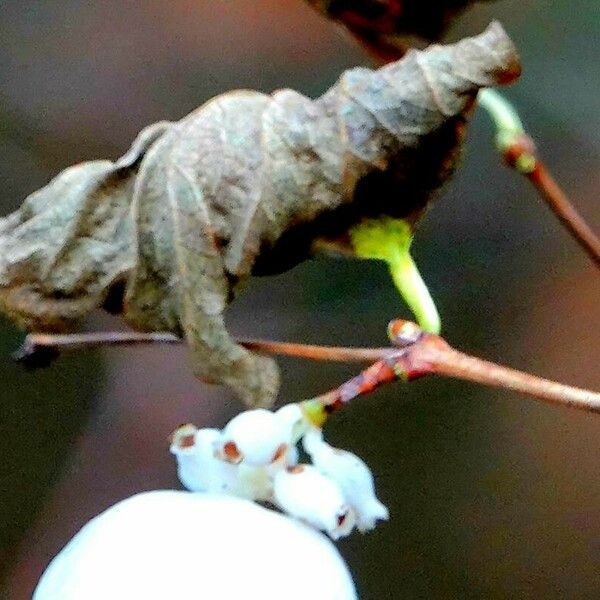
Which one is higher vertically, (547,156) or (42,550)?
(547,156)

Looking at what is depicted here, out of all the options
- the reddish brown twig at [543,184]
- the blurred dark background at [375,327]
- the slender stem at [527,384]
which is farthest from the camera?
the blurred dark background at [375,327]

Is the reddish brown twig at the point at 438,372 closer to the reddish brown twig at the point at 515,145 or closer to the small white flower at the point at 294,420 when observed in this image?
the small white flower at the point at 294,420

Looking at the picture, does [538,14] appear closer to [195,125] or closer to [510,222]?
[510,222]

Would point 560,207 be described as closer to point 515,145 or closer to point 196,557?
point 515,145

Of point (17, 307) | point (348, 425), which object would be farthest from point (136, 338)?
point (348, 425)

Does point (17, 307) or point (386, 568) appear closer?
point (17, 307)

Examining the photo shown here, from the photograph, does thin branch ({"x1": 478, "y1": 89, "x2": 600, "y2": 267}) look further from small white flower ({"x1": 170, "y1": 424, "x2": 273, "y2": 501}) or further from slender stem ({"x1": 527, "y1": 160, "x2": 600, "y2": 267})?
small white flower ({"x1": 170, "y1": 424, "x2": 273, "y2": 501})

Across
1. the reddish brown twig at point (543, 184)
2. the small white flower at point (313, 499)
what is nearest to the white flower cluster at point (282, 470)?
the small white flower at point (313, 499)
